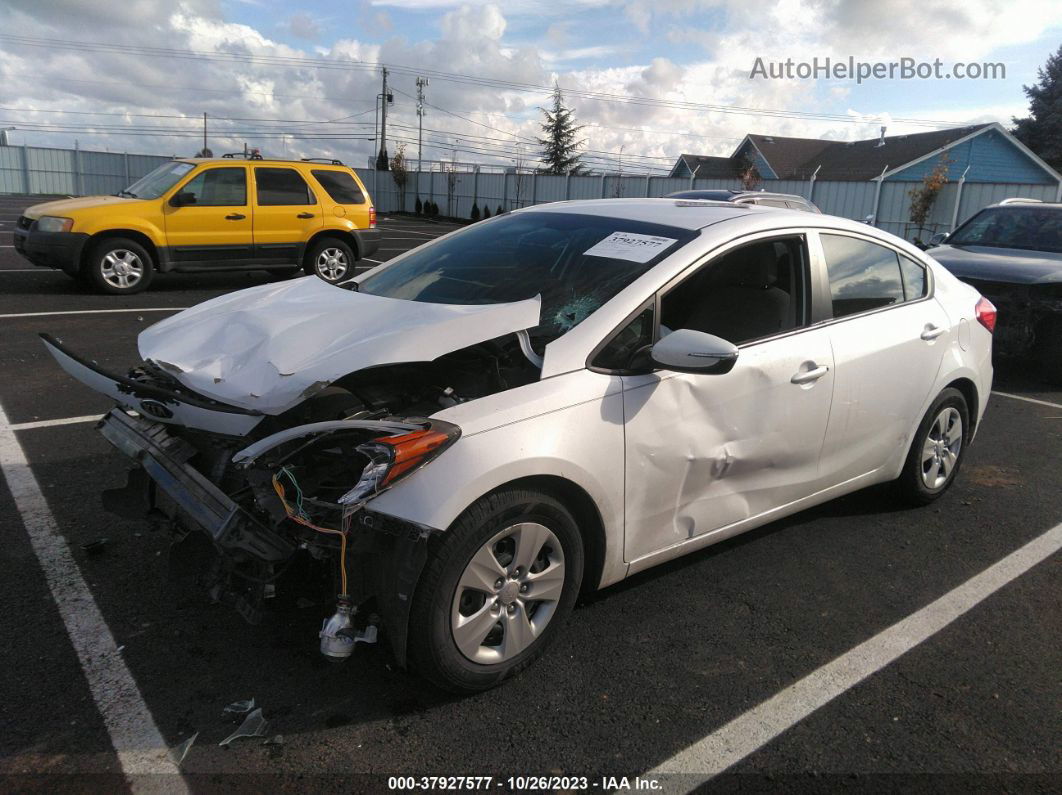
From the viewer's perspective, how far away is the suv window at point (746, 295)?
3.32 metres

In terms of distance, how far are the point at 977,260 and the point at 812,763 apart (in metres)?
7.10

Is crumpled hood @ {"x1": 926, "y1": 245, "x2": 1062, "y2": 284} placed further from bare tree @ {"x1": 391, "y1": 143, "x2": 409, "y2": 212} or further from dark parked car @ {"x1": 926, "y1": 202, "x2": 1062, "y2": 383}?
bare tree @ {"x1": 391, "y1": 143, "x2": 409, "y2": 212}

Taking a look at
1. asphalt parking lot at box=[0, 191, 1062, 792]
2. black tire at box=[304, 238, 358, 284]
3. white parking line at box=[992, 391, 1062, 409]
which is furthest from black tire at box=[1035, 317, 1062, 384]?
black tire at box=[304, 238, 358, 284]

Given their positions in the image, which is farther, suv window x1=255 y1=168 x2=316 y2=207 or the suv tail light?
suv window x1=255 y1=168 x2=316 y2=207

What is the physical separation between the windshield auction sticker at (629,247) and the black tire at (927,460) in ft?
6.24

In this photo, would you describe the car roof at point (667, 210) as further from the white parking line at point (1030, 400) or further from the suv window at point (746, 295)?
the white parking line at point (1030, 400)

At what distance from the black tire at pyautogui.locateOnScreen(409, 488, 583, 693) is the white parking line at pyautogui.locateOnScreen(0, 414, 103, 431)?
388cm

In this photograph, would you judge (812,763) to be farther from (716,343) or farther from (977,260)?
(977,260)

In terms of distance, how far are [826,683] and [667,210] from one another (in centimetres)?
216

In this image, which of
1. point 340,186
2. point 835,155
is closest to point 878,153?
point 835,155

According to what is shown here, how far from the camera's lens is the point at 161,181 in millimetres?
11250

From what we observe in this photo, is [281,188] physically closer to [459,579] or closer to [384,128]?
[459,579]

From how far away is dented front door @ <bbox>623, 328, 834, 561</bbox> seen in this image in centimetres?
295

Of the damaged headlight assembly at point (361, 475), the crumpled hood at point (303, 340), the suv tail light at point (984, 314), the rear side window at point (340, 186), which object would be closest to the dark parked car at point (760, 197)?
the rear side window at point (340, 186)
